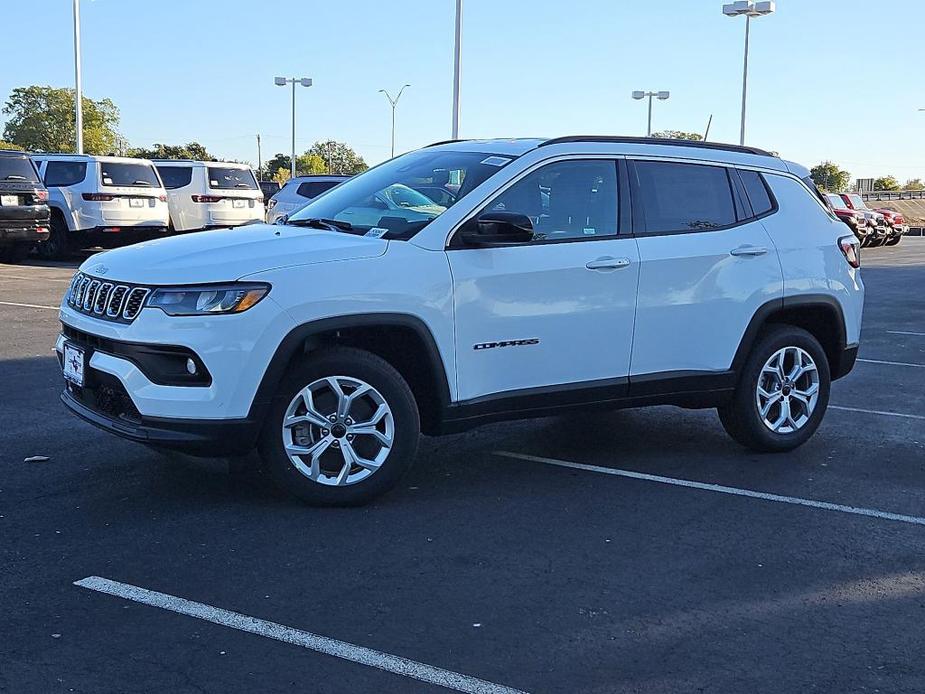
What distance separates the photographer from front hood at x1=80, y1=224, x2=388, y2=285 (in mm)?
4980

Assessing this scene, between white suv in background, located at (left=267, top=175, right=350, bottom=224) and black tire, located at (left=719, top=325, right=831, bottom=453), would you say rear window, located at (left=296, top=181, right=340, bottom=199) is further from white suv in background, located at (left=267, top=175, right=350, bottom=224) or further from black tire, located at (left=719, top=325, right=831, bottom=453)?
black tire, located at (left=719, top=325, right=831, bottom=453)

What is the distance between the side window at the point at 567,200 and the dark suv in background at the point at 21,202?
14.4 metres

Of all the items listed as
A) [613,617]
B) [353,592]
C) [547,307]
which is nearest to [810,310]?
[547,307]

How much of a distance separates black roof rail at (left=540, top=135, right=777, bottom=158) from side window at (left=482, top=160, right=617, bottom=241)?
5.8 inches

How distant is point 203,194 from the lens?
2241 cm

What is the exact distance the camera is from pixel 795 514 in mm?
5492

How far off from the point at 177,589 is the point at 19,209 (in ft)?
50.8

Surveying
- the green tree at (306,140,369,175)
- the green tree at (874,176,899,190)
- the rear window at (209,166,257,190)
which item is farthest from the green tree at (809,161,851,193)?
the rear window at (209,166,257,190)

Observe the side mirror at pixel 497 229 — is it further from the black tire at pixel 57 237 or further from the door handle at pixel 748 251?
the black tire at pixel 57 237

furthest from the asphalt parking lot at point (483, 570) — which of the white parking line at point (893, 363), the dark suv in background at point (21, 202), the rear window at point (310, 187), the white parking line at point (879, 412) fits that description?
the rear window at point (310, 187)

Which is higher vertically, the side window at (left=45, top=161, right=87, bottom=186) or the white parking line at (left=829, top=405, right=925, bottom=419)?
A: the side window at (left=45, top=161, right=87, bottom=186)

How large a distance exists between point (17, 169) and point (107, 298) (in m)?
14.4

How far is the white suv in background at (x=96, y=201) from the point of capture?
19938 mm

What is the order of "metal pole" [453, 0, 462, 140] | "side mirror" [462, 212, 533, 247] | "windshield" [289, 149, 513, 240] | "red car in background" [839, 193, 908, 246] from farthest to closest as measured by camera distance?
"red car in background" [839, 193, 908, 246]
"metal pole" [453, 0, 462, 140]
"windshield" [289, 149, 513, 240]
"side mirror" [462, 212, 533, 247]
